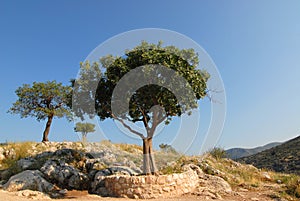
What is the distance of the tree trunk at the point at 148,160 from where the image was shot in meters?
11.8

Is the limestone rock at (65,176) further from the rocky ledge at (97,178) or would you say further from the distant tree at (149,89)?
the distant tree at (149,89)

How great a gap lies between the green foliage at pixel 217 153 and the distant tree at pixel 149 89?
9441 mm

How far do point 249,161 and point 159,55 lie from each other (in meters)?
28.0

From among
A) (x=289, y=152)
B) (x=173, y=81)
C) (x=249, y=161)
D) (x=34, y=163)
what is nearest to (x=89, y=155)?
(x=34, y=163)

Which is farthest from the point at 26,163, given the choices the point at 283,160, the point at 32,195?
the point at 283,160

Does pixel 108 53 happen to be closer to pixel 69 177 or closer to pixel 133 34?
pixel 133 34

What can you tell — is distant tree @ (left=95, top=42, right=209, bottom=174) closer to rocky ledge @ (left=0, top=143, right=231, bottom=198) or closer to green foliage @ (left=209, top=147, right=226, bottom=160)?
rocky ledge @ (left=0, top=143, right=231, bottom=198)

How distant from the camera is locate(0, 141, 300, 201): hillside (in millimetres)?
10500

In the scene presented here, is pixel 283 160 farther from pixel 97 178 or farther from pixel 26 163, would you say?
pixel 26 163

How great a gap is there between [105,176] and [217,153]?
11.5 m

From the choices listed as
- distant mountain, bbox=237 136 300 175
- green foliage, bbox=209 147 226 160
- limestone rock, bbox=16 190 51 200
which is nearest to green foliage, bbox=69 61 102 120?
limestone rock, bbox=16 190 51 200

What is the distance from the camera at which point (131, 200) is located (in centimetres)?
955

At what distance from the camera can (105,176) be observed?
12.2 metres

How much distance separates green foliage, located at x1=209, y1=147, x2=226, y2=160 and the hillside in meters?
1.22
